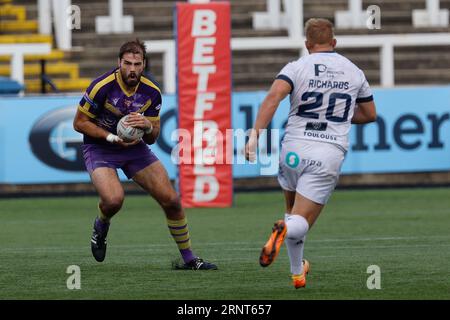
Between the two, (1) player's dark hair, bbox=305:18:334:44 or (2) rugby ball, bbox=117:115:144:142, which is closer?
(1) player's dark hair, bbox=305:18:334:44

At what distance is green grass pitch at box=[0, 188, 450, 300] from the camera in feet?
34.7

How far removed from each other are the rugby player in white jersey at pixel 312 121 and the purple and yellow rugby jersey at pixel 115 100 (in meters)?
2.03

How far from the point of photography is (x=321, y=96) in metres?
10.2

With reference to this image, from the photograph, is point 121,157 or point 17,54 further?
point 17,54

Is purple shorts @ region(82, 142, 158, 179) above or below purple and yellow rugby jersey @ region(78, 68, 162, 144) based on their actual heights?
below

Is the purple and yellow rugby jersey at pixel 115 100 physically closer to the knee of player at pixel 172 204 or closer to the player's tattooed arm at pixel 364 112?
the knee of player at pixel 172 204

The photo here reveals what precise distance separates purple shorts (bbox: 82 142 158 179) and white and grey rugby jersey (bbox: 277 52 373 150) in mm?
2128

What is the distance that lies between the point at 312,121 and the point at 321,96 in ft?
0.64

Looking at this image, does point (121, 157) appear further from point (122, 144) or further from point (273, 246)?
point (273, 246)

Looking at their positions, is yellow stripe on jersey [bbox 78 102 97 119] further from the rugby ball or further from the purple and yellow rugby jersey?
the rugby ball

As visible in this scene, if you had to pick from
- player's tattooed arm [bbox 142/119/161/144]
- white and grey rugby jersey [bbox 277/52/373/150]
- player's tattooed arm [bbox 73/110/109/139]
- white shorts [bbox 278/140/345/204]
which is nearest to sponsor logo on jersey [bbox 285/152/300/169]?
white shorts [bbox 278/140/345/204]

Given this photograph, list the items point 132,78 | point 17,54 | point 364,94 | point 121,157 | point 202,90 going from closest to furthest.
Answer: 1. point 364,94
2. point 132,78
3. point 121,157
4. point 202,90
5. point 17,54

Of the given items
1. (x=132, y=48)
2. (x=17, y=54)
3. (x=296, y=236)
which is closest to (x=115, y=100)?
(x=132, y=48)

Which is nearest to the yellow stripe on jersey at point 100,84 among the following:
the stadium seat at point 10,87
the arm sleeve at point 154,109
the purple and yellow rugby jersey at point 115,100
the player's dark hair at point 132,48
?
the purple and yellow rugby jersey at point 115,100
